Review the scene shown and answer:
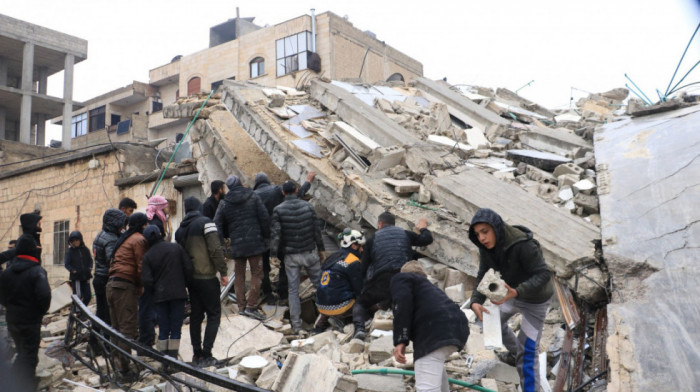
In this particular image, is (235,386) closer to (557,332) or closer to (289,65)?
(557,332)

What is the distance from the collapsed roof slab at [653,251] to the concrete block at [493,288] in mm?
797

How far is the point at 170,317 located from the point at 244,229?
1.57 m

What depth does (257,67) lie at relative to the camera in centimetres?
2861

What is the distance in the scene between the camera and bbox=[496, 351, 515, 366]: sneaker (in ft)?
14.8

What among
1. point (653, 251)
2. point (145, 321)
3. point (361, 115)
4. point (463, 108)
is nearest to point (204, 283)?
point (145, 321)

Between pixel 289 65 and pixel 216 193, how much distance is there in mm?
21262

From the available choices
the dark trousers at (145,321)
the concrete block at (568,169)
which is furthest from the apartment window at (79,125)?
the concrete block at (568,169)

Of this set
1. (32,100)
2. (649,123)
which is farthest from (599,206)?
(32,100)

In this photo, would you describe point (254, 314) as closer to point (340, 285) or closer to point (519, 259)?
point (340, 285)

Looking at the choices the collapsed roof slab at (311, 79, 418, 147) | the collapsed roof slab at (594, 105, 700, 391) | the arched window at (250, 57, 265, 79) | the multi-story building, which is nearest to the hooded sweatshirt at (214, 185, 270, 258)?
the collapsed roof slab at (311, 79, 418, 147)

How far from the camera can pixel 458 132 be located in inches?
365

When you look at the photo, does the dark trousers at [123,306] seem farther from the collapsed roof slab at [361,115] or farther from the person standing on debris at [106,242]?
the collapsed roof slab at [361,115]

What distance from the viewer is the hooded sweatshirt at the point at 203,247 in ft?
16.9

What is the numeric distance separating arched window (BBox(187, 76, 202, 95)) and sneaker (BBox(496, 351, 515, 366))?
29238 mm
